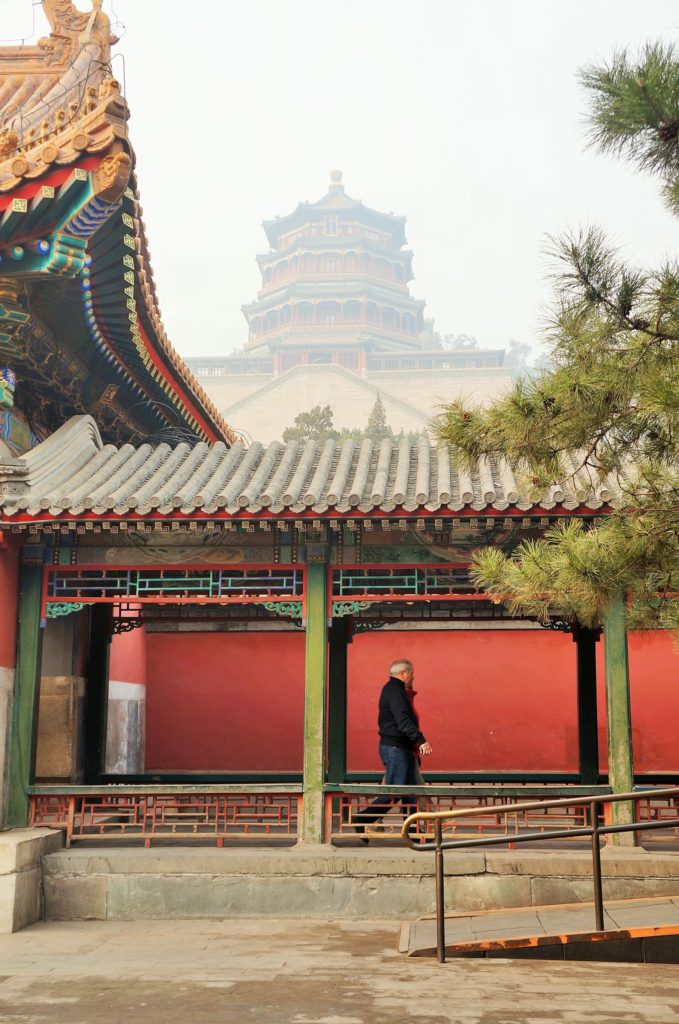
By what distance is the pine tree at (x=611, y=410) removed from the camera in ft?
18.1

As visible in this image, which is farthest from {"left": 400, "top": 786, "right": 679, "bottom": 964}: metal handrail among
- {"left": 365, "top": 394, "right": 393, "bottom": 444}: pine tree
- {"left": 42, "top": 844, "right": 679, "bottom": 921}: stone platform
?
{"left": 365, "top": 394, "right": 393, "bottom": 444}: pine tree

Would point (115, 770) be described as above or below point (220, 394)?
below

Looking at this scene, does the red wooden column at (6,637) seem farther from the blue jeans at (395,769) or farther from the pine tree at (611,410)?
the pine tree at (611,410)

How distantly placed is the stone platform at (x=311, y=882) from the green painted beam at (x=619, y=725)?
11.1 inches

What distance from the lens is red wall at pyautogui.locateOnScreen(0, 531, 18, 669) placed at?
8719mm

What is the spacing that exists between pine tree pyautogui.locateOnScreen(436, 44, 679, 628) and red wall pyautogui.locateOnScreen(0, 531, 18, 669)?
4.03 metres

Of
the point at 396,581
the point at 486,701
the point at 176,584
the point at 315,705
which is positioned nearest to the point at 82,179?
the point at 176,584

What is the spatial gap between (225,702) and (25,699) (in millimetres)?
4844

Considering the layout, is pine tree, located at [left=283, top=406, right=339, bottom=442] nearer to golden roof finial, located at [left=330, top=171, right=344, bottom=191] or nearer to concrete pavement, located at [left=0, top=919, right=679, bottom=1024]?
concrete pavement, located at [left=0, top=919, right=679, bottom=1024]

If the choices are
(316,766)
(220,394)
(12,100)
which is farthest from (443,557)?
(220,394)

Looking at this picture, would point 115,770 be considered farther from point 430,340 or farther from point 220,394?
point 430,340

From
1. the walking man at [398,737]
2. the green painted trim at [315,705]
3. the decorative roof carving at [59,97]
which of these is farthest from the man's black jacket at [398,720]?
the decorative roof carving at [59,97]

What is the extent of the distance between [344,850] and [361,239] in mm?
70266

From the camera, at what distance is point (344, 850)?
27.8ft
